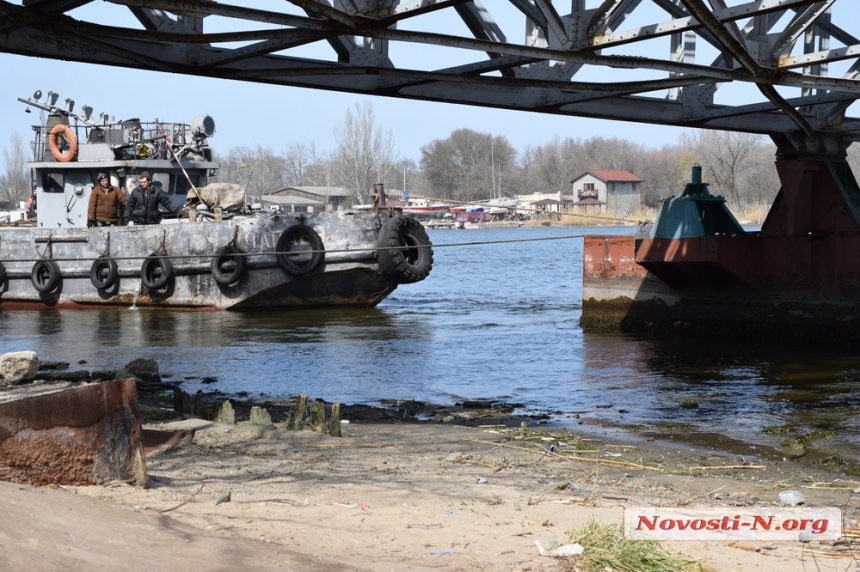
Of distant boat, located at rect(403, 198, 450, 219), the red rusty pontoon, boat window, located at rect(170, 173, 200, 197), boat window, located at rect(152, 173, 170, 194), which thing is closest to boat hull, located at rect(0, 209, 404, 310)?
boat window, located at rect(152, 173, 170, 194)

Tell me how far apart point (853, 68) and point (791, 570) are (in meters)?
7.56

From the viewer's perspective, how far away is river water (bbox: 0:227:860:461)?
34.5 feet

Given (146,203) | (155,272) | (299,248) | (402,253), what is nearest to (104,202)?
(146,203)

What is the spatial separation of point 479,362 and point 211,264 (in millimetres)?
7872

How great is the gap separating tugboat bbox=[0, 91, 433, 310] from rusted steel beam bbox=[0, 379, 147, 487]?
12760 mm

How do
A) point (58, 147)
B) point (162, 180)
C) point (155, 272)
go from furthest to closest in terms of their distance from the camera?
point (58, 147) → point (162, 180) → point (155, 272)

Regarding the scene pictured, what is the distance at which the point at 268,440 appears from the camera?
7156 mm

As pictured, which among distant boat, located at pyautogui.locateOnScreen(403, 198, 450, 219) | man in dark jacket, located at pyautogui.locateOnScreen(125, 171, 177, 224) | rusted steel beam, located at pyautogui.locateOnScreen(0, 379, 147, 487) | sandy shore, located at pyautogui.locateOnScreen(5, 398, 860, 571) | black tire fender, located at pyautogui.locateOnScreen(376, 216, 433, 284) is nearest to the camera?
sandy shore, located at pyautogui.locateOnScreen(5, 398, 860, 571)

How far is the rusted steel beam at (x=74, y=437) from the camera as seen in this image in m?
4.80

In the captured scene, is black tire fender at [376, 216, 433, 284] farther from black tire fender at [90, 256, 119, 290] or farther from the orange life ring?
the orange life ring

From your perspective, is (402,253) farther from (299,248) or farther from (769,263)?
Answer: (769,263)

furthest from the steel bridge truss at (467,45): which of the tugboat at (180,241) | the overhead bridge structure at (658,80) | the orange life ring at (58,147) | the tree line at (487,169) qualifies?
the tree line at (487,169)

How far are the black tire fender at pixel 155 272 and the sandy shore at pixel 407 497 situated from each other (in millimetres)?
12931

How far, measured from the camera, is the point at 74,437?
4.97 m
